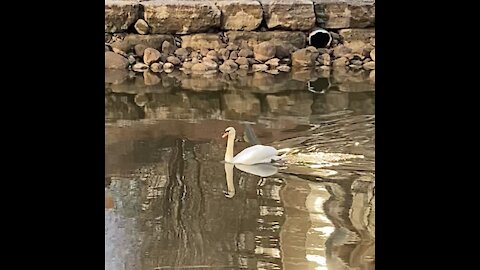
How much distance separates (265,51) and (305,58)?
347mm

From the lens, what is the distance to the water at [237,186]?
7.39ft

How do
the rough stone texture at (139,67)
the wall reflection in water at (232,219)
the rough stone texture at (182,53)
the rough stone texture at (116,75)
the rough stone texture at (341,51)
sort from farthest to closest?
the rough stone texture at (341,51) → the rough stone texture at (182,53) → the rough stone texture at (139,67) → the rough stone texture at (116,75) → the wall reflection in water at (232,219)

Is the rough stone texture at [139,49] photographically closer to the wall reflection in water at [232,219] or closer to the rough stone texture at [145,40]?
the rough stone texture at [145,40]

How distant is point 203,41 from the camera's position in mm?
6953

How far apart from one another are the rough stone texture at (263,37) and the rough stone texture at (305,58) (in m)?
0.28

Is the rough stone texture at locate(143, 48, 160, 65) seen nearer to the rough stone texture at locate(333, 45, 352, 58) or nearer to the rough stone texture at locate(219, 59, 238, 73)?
the rough stone texture at locate(219, 59, 238, 73)

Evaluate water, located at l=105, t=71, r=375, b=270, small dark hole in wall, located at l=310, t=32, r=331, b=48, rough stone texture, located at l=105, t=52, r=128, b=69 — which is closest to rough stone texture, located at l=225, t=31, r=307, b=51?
small dark hole in wall, located at l=310, t=32, r=331, b=48

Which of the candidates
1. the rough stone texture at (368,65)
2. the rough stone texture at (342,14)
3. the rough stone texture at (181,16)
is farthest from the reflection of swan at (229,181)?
the rough stone texture at (342,14)
